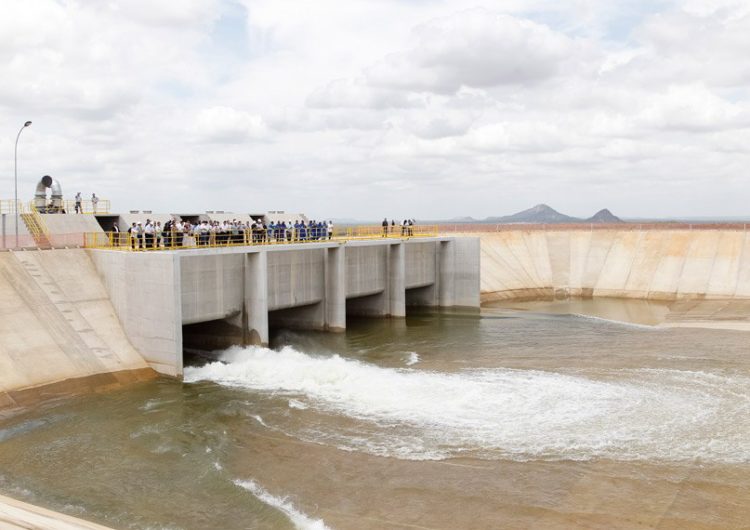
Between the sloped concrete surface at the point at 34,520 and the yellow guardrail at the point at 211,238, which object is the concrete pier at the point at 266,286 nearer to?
the yellow guardrail at the point at 211,238

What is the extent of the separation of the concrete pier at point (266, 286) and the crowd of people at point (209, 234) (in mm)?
1141

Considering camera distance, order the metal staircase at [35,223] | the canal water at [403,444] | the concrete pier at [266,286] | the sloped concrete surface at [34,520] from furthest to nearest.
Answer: the metal staircase at [35,223], the concrete pier at [266,286], the canal water at [403,444], the sloped concrete surface at [34,520]

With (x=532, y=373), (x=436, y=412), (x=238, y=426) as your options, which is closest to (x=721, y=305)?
(x=532, y=373)

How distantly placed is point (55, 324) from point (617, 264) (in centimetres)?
4426

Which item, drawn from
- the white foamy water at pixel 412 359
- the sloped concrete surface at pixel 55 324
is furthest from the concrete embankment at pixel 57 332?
the white foamy water at pixel 412 359

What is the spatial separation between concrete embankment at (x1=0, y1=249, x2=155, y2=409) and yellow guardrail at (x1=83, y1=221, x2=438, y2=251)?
2100mm

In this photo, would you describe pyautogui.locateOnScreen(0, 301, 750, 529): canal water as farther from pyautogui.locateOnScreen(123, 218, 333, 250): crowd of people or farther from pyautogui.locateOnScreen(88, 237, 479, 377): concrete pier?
pyautogui.locateOnScreen(123, 218, 333, 250): crowd of people

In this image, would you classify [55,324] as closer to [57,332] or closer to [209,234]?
[57,332]

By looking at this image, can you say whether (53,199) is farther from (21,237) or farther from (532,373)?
(532,373)

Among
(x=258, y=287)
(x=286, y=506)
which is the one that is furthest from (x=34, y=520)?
(x=258, y=287)

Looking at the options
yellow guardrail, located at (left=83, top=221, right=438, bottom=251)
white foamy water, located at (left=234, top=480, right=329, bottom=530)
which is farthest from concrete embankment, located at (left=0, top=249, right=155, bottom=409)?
white foamy water, located at (left=234, top=480, right=329, bottom=530)

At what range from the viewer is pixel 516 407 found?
21438 mm

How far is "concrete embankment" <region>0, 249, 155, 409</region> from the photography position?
23.1 m

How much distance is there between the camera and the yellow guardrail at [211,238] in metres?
28.6
